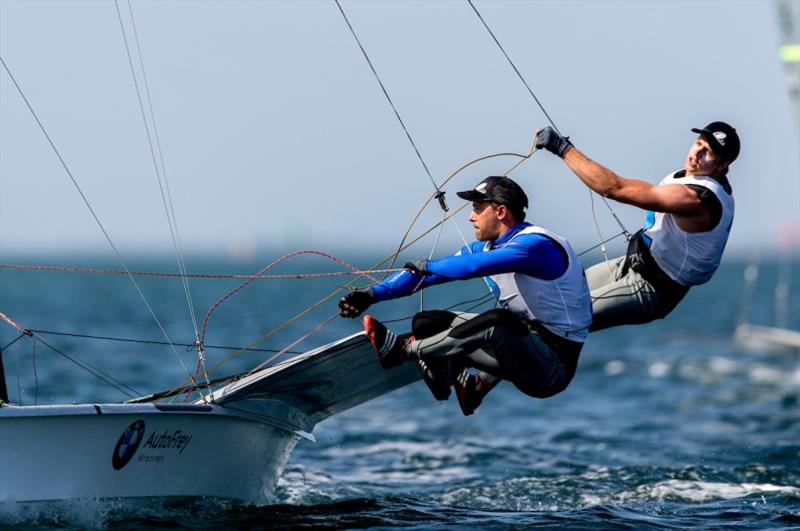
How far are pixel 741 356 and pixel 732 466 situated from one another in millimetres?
16292

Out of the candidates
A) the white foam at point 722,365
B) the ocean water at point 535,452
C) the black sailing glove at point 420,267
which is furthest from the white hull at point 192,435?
the white foam at point 722,365

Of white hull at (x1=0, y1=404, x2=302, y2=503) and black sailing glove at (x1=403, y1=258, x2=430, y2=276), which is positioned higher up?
black sailing glove at (x1=403, y1=258, x2=430, y2=276)

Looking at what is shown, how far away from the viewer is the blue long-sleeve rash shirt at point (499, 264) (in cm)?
736

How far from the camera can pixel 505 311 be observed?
7.69 meters

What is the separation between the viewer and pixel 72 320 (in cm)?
4031

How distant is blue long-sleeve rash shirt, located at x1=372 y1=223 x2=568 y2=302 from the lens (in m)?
7.36

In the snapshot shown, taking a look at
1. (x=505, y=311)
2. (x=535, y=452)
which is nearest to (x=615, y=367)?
(x=535, y=452)

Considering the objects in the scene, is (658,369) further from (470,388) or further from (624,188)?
(624,188)

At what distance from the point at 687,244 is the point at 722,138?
727mm

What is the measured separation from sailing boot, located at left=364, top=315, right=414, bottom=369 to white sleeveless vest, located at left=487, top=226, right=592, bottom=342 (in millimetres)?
714

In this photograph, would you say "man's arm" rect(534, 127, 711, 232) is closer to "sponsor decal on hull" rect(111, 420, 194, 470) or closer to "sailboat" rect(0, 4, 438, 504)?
"sailboat" rect(0, 4, 438, 504)

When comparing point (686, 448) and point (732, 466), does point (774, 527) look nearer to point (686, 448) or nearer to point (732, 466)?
point (732, 466)

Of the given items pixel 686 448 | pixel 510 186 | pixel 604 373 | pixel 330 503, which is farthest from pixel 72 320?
pixel 510 186

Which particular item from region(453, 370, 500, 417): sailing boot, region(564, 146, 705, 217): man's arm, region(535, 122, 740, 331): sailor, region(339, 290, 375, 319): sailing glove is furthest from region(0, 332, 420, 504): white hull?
region(564, 146, 705, 217): man's arm
